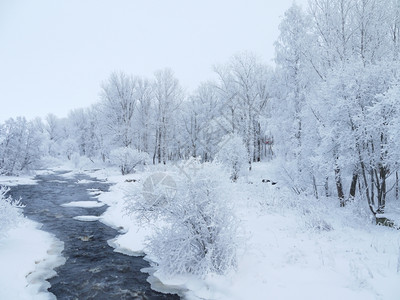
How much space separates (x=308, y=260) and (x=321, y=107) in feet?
21.5

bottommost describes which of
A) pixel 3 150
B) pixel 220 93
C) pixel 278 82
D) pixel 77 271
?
pixel 77 271

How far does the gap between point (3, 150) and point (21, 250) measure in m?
25.1

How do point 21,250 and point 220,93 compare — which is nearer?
point 21,250

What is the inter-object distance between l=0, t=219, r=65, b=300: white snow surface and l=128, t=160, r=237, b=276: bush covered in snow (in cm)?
300

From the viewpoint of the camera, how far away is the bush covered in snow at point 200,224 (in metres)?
6.23

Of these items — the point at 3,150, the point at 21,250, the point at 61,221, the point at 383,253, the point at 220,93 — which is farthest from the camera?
the point at 220,93

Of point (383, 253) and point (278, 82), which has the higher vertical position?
point (278, 82)

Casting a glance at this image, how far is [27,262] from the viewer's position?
7207 mm

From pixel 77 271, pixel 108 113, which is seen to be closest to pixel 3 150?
pixel 108 113

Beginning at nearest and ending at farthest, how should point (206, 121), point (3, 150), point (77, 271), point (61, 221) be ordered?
1. point (77, 271)
2. point (61, 221)
3. point (3, 150)
4. point (206, 121)

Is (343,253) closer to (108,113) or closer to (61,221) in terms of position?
(61,221)

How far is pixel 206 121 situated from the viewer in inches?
1336

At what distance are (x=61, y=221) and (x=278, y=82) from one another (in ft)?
47.3

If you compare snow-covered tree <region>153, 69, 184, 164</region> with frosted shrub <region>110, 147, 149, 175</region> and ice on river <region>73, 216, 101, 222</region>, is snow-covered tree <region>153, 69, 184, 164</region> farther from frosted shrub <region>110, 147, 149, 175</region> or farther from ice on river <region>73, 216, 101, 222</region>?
ice on river <region>73, 216, 101, 222</region>
